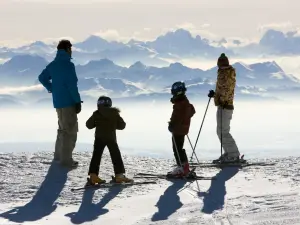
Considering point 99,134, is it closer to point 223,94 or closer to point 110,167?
point 110,167

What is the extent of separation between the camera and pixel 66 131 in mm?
11086

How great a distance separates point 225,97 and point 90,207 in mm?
4137

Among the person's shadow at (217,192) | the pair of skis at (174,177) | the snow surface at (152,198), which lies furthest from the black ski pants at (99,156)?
the person's shadow at (217,192)

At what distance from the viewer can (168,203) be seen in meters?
8.78

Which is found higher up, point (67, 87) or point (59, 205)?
point (67, 87)

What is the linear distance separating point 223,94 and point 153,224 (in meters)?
4.51

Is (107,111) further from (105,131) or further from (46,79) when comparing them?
(46,79)

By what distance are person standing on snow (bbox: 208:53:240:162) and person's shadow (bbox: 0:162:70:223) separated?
3131mm

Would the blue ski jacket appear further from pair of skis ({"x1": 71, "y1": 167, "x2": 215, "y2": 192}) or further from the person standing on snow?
the person standing on snow

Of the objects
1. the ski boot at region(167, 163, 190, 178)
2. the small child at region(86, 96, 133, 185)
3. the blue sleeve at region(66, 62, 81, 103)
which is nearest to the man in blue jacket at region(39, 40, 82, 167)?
the blue sleeve at region(66, 62, 81, 103)

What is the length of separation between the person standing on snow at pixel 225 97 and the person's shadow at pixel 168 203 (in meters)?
2.06

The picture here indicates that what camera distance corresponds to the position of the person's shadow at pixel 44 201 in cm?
817

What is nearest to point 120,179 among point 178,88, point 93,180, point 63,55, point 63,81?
point 93,180

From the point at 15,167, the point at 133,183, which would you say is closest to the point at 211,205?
the point at 133,183
